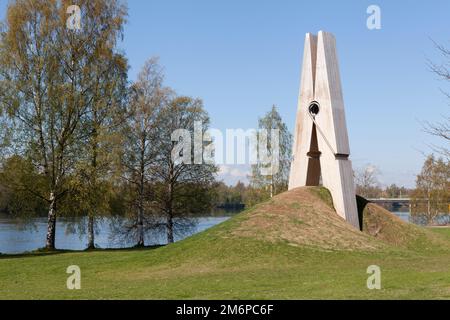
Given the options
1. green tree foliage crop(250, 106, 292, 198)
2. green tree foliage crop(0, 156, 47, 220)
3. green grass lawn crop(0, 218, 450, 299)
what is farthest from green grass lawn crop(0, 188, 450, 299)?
green tree foliage crop(250, 106, 292, 198)

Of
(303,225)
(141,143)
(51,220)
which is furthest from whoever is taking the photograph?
(141,143)

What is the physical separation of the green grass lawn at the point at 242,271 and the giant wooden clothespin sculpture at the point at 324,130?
2189mm

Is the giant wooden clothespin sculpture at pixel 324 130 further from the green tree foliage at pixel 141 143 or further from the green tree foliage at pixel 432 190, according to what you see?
the green tree foliage at pixel 432 190

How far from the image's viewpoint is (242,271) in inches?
576

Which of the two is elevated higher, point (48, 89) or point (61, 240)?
point (48, 89)

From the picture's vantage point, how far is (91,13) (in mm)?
26781

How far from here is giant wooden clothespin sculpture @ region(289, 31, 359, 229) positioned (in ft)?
68.9

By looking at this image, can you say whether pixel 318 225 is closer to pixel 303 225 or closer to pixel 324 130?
pixel 303 225

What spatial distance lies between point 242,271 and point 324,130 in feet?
28.3

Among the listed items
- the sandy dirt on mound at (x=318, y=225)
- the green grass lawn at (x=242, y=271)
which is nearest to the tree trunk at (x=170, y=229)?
the green grass lawn at (x=242, y=271)

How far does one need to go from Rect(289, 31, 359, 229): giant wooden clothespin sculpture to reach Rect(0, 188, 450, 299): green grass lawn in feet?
7.18
